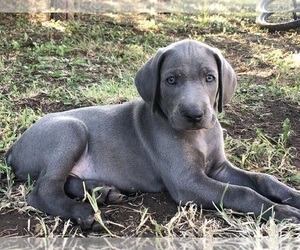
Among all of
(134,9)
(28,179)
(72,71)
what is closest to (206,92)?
(28,179)

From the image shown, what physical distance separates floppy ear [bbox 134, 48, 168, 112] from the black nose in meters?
0.40

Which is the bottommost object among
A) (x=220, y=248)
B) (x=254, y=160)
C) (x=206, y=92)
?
(x=254, y=160)

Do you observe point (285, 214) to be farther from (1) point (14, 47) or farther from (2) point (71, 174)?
(1) point (14, 47)

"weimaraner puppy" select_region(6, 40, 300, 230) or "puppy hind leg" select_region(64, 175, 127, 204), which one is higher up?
"weimaraner puppy" select_region(6, 40, 300, 230)

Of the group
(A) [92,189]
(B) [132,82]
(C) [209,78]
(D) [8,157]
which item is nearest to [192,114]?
(C) [209,78]

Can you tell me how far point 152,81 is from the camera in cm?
441

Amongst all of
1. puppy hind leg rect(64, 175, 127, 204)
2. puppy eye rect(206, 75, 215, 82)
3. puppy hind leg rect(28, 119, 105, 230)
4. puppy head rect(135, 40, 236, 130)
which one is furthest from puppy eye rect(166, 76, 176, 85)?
puppy hind leg rect(64, 175, 127, 204)

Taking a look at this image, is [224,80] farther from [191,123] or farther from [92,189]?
[92,189]

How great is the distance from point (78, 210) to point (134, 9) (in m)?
7.30

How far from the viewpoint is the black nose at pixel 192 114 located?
4.05 m

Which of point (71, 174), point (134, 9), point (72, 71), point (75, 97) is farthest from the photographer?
point (134, 9)

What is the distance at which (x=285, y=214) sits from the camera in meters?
3.86

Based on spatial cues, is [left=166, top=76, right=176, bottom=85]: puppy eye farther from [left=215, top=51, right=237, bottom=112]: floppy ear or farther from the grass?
the grass

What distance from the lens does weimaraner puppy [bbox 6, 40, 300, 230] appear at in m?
4.11
